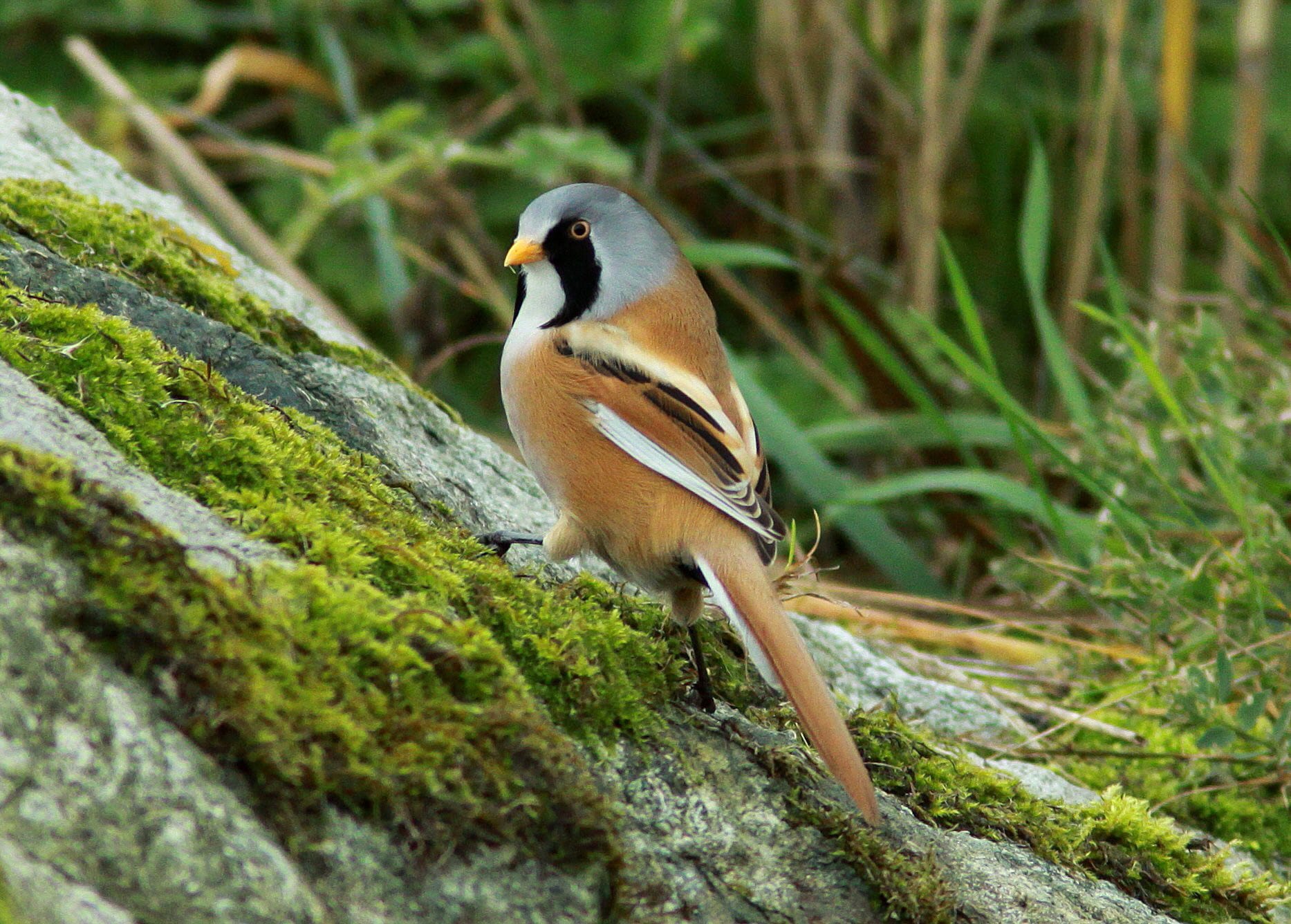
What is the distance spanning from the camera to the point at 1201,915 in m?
2.68

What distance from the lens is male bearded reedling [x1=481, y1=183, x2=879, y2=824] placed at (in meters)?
2.59

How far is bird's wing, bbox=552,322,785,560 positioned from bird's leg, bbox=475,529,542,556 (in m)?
0.30

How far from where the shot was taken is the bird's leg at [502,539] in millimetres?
2883

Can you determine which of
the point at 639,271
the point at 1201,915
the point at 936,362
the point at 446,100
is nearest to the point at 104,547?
the point at 639,271

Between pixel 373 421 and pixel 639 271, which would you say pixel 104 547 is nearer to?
pixel 373 421

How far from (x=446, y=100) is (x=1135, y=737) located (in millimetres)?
5310

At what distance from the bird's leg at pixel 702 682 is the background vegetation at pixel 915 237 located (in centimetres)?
120

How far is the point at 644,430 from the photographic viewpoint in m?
3.01

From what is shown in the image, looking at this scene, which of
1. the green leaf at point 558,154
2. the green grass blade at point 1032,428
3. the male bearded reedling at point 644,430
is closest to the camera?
the male bearded reedling at point 644,430

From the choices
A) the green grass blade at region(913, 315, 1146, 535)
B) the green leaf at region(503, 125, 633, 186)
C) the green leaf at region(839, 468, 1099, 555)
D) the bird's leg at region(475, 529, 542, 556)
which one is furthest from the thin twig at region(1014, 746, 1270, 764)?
Answer: the green leaf at region(503, 125, 633, 186)

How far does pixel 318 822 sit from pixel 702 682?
1019mm

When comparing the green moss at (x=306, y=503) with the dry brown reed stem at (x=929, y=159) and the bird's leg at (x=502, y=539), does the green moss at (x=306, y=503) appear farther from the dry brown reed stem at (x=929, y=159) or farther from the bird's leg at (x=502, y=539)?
the dry brown reed stem at (x=929, y=159)

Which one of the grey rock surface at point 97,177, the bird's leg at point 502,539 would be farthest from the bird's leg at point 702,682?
the grey rock surface at point 97,177

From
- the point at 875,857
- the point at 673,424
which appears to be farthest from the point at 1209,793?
the point at 673,424
